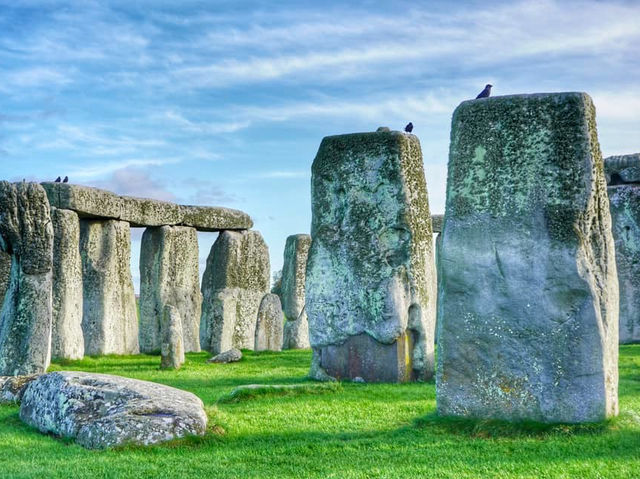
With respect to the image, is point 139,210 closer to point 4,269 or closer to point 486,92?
point 4,269

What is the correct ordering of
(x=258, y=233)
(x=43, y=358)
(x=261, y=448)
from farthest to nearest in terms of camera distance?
(x=258, y=233) → (x=43, y=358) → (x=261, y=448)

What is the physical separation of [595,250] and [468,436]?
2.15 m

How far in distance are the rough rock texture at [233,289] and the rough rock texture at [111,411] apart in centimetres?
1232

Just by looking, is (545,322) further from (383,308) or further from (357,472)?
(383,308)

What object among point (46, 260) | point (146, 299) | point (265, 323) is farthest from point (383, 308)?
point (146, 299)

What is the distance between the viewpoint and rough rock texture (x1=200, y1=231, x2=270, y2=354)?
2250 cm

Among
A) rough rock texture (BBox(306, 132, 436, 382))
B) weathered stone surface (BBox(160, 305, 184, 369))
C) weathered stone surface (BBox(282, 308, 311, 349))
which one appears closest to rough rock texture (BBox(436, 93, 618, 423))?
rough rock texture (BBox(306, 132, 436, 382))

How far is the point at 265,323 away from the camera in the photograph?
2094 centimetres

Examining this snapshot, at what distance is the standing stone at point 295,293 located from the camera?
2266cm

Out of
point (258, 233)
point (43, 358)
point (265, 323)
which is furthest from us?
point (258, 233)

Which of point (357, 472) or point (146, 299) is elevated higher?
point (146, 299)

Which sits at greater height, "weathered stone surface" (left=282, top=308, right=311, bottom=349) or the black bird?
the black bird

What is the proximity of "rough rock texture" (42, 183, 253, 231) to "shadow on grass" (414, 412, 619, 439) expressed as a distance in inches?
469

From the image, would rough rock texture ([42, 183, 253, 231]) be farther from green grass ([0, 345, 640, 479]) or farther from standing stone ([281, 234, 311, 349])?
green grass ([0, 345, 640, 479])
